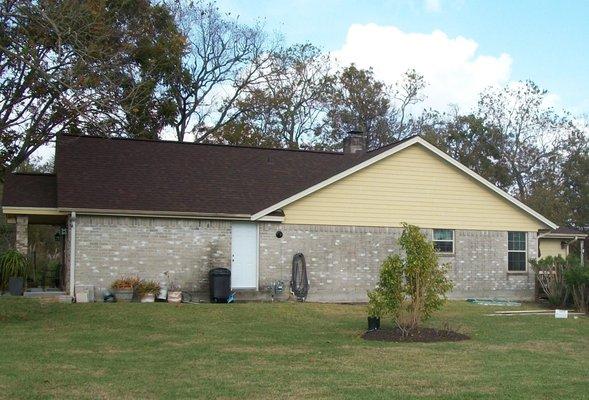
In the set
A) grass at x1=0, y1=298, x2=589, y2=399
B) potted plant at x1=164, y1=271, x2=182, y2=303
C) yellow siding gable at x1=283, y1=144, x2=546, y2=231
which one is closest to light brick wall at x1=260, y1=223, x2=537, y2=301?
yellow siding gable at x1=283, y1=144, x2=546, y2=231

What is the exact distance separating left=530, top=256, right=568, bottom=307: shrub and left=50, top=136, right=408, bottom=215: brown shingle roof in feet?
22.0

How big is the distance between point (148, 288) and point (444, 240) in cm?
1012

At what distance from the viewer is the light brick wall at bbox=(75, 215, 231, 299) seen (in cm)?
2119

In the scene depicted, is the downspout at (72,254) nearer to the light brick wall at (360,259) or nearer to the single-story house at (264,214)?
the single-story house at (264,214)

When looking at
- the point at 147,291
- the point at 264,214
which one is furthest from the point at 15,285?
the point at 264,214

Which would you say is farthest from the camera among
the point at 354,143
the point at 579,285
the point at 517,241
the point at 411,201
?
the point at 354,143

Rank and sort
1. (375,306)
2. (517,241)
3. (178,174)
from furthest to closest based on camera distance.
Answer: (517,241) → (178,174) → (375,306)

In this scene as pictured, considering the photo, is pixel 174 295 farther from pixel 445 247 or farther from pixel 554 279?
pixel 554 279

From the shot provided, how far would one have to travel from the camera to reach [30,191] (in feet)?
71.6

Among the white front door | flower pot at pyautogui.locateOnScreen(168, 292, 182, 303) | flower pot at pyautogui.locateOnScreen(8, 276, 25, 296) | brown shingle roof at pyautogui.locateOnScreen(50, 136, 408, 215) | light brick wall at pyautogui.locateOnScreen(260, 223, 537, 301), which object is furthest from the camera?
light brick wall at pyautogui.locateOnScreen(260, 223, 537, 301)

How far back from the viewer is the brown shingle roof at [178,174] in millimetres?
21938

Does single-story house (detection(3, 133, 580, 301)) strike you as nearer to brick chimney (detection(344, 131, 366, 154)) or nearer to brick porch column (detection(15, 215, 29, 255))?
brick porch column (detection(15, 215, 29, 255))

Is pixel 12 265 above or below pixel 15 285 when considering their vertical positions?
above

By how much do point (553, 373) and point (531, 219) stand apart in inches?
643
